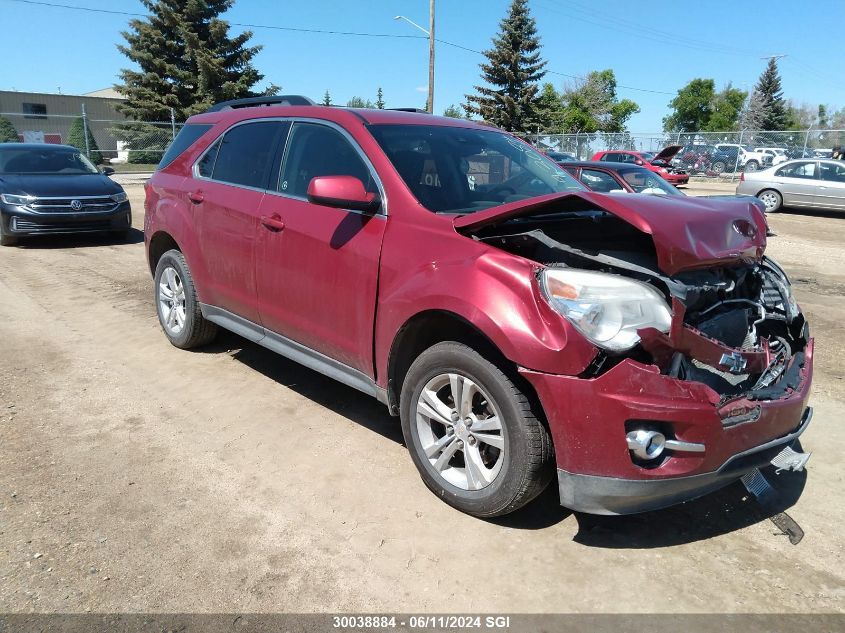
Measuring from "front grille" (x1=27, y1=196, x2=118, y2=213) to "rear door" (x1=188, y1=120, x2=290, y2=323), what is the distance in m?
6.28

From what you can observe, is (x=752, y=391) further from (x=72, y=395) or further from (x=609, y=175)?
(x=609, y=175)

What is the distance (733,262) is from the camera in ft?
9.73

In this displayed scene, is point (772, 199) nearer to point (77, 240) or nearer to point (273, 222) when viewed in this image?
point (77, 240)

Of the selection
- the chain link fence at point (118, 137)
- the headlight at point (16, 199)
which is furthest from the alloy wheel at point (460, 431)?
the chain link fence at point (118, 137)

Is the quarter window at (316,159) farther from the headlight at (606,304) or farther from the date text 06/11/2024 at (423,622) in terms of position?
the date text 06/11/2024 at (423,622)

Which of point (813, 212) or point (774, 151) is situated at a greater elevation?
point (774, 151)

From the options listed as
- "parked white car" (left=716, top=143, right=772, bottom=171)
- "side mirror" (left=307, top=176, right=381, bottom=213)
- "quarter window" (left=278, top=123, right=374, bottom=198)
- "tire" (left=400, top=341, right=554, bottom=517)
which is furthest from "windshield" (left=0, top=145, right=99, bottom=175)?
"parked white car" (left=716, top=143, right=772, bottom=171)

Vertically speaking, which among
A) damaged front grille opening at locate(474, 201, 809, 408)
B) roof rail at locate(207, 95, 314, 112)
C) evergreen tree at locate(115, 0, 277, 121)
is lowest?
damaged front grille opening at locate(474, 201, 809, 408)

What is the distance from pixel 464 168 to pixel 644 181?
7.89m

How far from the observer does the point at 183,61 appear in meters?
38.8

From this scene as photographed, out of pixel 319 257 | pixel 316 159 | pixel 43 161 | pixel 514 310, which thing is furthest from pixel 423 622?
pixel 43 161

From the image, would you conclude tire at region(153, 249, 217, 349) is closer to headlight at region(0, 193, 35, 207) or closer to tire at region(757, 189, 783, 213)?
headlight at region(0, 193, 35, 207)

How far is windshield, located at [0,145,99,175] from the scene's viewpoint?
1051 centimetres

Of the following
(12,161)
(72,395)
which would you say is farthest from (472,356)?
(12,161)
